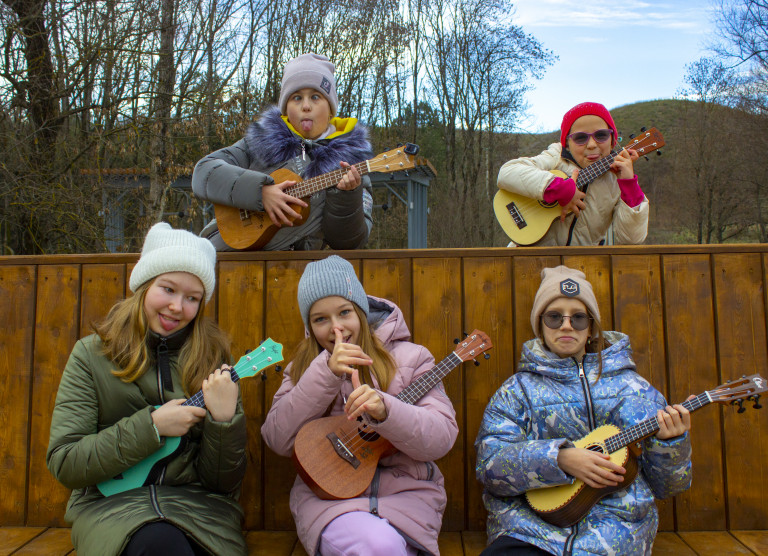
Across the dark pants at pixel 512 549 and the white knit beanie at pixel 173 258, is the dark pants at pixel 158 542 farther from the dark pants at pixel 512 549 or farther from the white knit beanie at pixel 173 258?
the dark pants at pixel 512 549

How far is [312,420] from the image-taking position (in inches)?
85.0

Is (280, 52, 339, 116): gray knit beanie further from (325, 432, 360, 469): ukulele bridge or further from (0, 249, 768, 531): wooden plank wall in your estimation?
(325, 432, 360, 469): ukulele bridge

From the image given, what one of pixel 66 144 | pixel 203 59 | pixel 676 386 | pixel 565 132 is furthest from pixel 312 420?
pixel 203 59

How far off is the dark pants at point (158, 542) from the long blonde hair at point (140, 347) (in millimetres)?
490

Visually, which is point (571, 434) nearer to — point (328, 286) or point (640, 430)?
point (640, 430)

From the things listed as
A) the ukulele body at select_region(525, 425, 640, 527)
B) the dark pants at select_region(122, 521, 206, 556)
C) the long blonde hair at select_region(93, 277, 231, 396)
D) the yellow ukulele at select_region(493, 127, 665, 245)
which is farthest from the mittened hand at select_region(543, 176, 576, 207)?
the dark pants at select_region(122, 521, 206, 556)

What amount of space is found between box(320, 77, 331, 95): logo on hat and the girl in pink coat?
3.49 ft

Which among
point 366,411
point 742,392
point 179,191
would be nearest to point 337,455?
point 366,411

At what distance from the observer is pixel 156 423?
197cm

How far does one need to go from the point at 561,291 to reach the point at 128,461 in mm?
1651

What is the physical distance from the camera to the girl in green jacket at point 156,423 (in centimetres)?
188

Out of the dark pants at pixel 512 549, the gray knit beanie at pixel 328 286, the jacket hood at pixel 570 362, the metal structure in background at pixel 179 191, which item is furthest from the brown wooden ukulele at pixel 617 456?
the metal structure in background at pixel 179 191

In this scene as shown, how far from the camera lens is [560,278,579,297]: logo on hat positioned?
89.2 inches

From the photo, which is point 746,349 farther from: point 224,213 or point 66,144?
point 66,144
